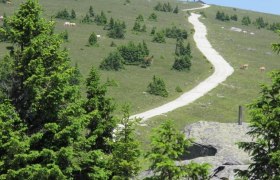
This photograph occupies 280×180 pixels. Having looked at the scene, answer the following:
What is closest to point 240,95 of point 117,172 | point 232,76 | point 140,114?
point 232,76

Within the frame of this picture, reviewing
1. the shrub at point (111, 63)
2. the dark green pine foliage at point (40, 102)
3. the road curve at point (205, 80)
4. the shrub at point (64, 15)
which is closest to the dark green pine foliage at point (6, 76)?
the dark green pine foliage at point (40, 102)

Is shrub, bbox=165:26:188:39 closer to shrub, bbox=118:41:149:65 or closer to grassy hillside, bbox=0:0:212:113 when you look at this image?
grassy hillside, bbox=0:0:212:113

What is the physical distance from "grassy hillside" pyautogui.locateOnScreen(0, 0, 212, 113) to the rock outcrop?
75.5 feet

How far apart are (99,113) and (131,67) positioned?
5603 cm

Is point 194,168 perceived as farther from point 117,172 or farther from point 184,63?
point 184,63

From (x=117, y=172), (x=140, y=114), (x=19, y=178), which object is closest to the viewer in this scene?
(x=19, y=178)

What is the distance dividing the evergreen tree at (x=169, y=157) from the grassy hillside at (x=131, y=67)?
115ft

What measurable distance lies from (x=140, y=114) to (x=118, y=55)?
2334 cm

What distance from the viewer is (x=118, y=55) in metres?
72.8

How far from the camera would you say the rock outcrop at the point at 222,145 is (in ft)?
72.1

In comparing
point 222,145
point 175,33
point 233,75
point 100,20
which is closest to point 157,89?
point 233,75

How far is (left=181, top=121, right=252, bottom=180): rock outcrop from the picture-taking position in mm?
21978

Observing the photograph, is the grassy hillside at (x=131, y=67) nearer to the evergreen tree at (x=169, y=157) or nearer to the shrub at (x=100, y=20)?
the shrub at (x=100, y=20)

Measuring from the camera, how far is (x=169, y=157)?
15.3 m
